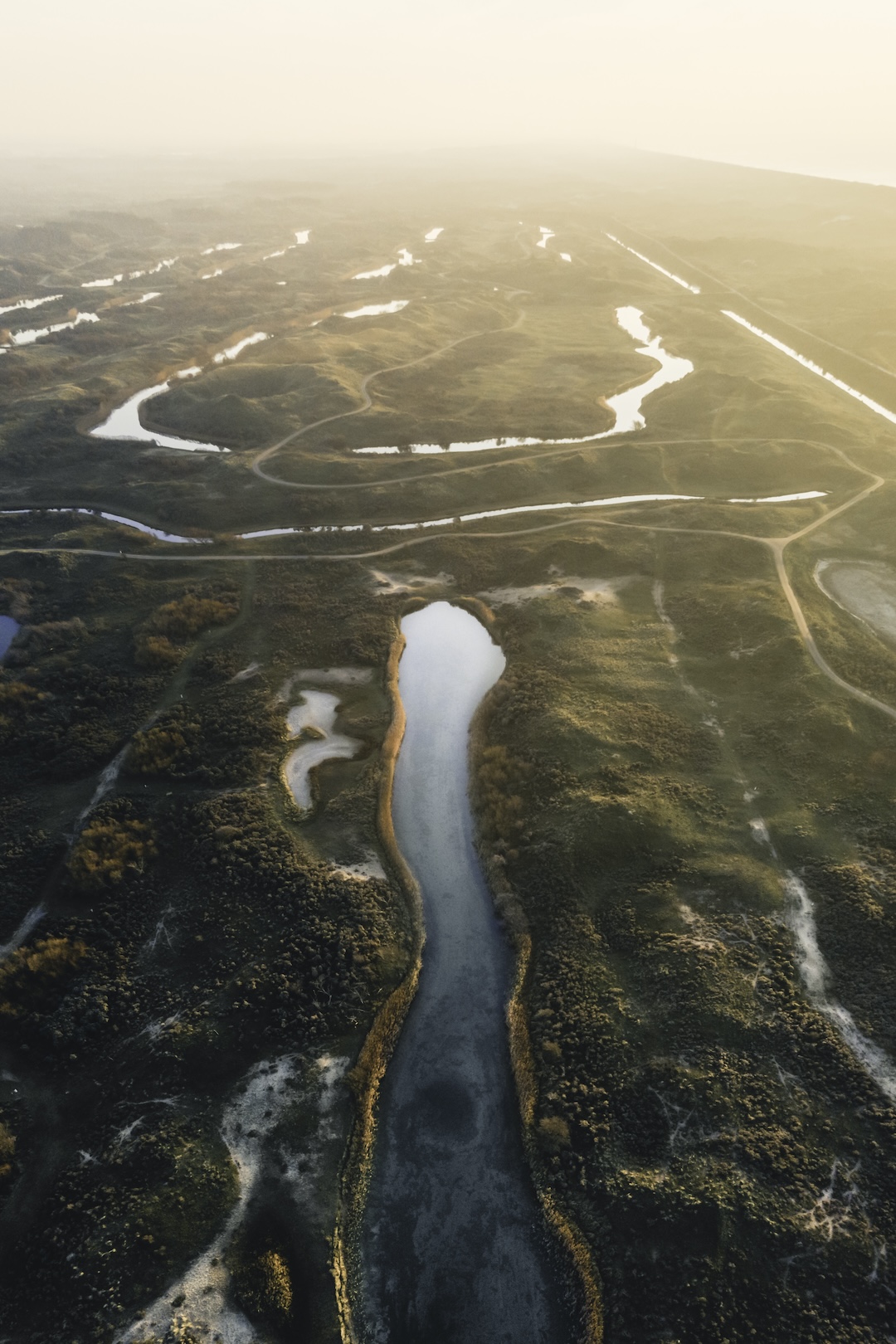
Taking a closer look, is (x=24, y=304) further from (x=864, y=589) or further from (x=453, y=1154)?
(x=453, y=1154)

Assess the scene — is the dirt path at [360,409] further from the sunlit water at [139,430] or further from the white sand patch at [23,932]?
the white sand patch at [23,932]

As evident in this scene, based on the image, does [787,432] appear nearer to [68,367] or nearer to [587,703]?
[587,703]

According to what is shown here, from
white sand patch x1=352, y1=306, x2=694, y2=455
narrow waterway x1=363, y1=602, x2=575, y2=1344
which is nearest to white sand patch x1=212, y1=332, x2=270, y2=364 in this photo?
white sand patch x1=352, y1=306, x2=694, y2=455

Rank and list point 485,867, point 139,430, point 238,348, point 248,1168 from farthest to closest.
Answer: point 238,348, point 139,430, point 485,867, point 248,1168

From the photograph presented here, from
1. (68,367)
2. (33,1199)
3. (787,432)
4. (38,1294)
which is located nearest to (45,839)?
(33,1199)

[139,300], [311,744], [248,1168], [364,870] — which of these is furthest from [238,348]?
[248,1168]

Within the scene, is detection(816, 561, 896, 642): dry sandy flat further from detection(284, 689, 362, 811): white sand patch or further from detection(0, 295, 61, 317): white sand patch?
detection(0, 295, 61, 317): white sand patch

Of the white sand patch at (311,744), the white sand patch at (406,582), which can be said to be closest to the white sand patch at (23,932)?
the white sand patch at (311,744)

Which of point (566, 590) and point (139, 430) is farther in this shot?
point (139, 430)
